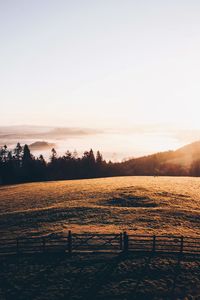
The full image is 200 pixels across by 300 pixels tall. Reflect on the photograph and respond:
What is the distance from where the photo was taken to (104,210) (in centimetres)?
4366

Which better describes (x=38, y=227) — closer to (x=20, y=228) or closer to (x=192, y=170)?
(x=20, y=228)

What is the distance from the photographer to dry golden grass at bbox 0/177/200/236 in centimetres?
3639

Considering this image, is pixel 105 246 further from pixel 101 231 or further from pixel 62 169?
pixel 62 169

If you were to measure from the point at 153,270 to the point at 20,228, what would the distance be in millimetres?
20683

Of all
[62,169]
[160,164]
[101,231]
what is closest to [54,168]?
[62,169]

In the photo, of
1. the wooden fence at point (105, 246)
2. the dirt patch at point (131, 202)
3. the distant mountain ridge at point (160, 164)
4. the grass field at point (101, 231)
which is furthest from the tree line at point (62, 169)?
the wooden fence at point (105, 246)

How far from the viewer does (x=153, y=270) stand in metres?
23.1

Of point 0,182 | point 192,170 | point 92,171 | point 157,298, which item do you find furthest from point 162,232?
point 192,170

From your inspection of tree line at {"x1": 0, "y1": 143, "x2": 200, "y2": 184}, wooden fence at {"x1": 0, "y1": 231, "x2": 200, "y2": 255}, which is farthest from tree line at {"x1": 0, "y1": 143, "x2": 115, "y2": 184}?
wooden fence at {"x1": 0, "y1": 231, "x2": 200, "y2": 255}

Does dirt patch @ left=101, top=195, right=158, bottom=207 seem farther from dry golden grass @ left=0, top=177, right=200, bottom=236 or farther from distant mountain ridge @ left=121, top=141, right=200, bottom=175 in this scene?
distant mountain ridge @ left=121, top=141, right=200, bottom=175

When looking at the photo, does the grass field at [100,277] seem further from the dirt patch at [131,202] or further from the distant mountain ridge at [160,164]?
the distant mountain ridge at [160,164]

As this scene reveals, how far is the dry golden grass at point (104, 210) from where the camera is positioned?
36.4 m

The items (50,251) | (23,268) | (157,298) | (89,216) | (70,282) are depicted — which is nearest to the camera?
(157,298)

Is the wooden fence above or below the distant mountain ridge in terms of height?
below
